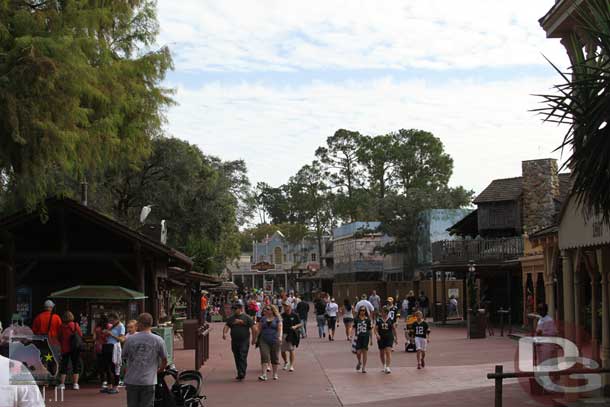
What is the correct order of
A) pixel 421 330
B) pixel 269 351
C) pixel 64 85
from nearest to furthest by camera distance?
pixel 64 85 < pixel 269 351 < pixel 421 330

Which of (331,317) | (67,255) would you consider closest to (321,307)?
(331,317)

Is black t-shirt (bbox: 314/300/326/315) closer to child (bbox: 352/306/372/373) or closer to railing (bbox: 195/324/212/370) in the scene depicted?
railing (bbox: 195/324/212/370)

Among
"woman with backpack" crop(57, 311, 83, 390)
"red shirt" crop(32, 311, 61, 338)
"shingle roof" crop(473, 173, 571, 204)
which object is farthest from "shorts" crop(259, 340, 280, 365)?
"shingle roof" crop(473, 173, 571, 204)

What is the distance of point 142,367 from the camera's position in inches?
437

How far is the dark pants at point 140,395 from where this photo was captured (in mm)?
11133

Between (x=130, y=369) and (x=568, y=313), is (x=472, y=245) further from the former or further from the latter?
(x=130, y=369)

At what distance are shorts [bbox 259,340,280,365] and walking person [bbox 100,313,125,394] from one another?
3.37 metres

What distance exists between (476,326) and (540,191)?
10129 millimetres

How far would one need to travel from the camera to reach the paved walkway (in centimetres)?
1532

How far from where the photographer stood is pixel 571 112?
11.5m

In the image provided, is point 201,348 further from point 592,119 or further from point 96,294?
point 592,119

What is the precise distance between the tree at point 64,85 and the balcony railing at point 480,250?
24.8m

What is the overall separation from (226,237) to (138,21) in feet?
102

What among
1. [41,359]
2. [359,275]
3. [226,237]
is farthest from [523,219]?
[359,275]
